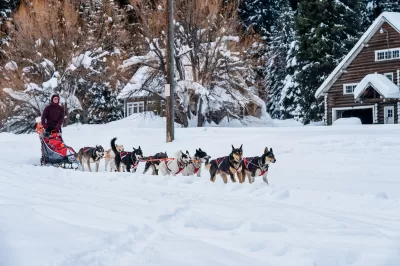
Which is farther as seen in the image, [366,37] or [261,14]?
[261,14]

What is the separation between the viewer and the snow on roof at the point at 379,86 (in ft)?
94.6

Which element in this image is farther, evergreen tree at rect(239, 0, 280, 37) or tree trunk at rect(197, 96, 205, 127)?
evergreen tree at rect(239, 0, 280, 37)

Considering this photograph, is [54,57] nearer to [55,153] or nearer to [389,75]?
[55,153]

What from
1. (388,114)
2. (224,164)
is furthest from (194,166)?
(388,114)

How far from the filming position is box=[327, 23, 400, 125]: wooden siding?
29.7m

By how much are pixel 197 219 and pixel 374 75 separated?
27.3 m

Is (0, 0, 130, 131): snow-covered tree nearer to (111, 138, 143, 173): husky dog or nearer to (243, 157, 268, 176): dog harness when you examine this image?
(111, 138, 143, 173): husky dog

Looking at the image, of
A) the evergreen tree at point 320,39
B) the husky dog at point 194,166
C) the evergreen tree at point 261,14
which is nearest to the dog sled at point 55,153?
the husky dog at point 194,166

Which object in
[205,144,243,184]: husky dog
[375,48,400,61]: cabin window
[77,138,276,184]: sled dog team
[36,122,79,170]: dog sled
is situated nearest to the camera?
[77,138,276,184]: sled dog team

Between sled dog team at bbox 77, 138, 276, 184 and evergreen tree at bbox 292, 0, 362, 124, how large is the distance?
25.7 m

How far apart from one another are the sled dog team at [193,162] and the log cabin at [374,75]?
20.7 m

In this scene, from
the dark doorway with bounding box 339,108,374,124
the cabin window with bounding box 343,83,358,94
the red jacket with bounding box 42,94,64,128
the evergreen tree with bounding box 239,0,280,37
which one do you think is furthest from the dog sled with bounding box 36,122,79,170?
the evergreen tree with bounding box 239,0,280,37

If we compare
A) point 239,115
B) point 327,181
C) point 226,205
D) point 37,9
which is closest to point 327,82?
point 239,115

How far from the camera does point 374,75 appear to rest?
→ 29891 millimetres
